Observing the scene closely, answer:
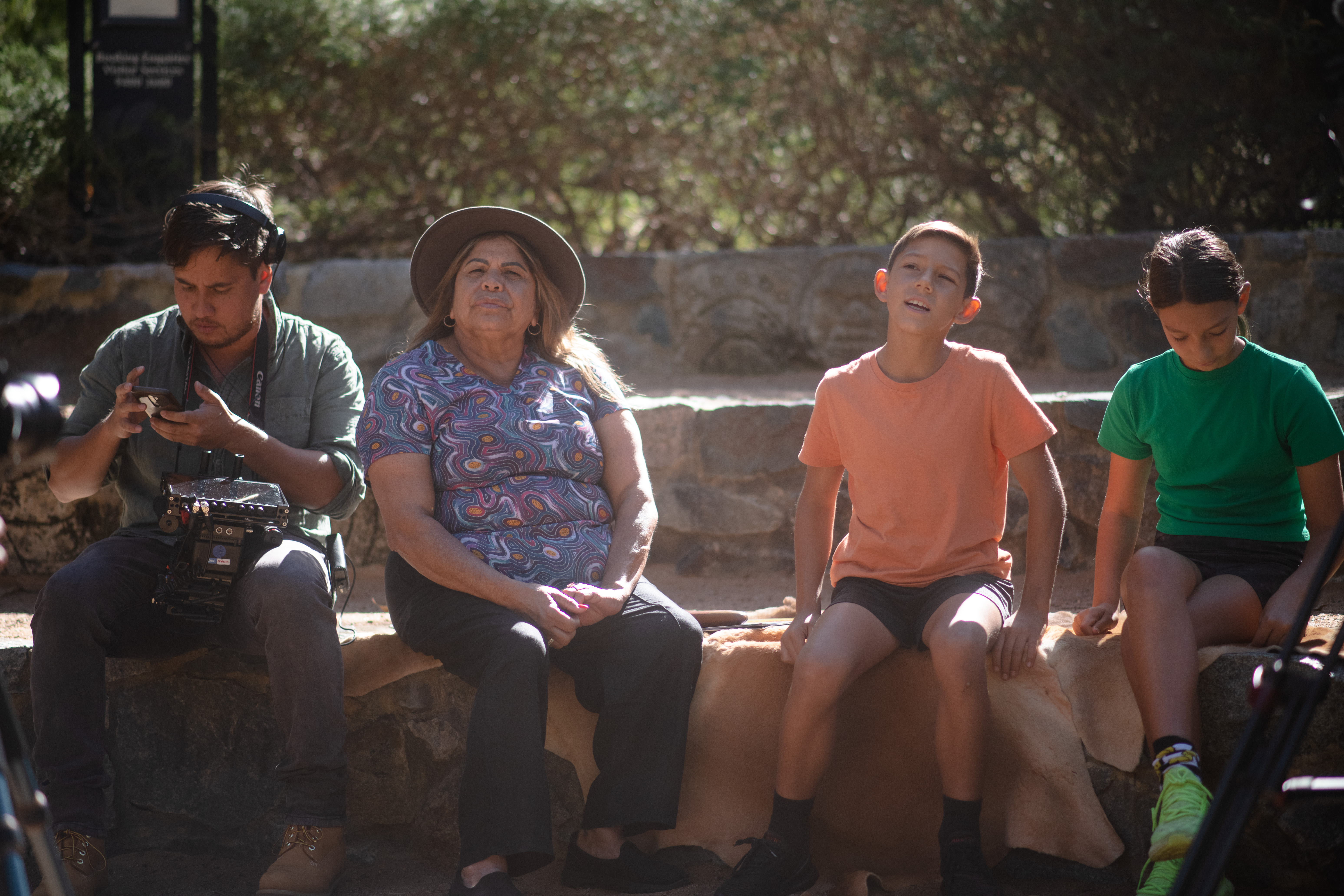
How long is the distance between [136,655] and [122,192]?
11.5ft

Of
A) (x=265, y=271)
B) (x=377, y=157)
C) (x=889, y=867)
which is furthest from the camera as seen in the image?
(x=377, y=157)

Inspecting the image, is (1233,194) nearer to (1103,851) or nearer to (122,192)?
(1103,851)

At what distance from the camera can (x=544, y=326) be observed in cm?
264

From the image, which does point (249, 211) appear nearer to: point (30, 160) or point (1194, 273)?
point (1194, 273)

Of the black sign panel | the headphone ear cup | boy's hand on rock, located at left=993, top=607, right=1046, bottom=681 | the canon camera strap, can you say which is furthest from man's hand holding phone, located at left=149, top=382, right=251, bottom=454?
the black sign panel

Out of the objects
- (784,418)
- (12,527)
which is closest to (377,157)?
(12,527)

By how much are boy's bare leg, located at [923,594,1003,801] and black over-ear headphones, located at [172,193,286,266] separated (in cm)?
167

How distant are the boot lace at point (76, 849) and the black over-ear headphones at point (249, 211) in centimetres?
126

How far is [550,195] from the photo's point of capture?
595 cm

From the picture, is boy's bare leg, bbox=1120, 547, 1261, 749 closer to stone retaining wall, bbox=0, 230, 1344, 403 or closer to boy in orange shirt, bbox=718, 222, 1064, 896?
boy in orange shirt, bbox=718, 222, 1064, 896

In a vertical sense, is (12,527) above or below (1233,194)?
below

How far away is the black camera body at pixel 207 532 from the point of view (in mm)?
Answer: 2252

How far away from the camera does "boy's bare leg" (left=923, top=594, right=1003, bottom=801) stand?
212cm

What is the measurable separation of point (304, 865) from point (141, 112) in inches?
168
